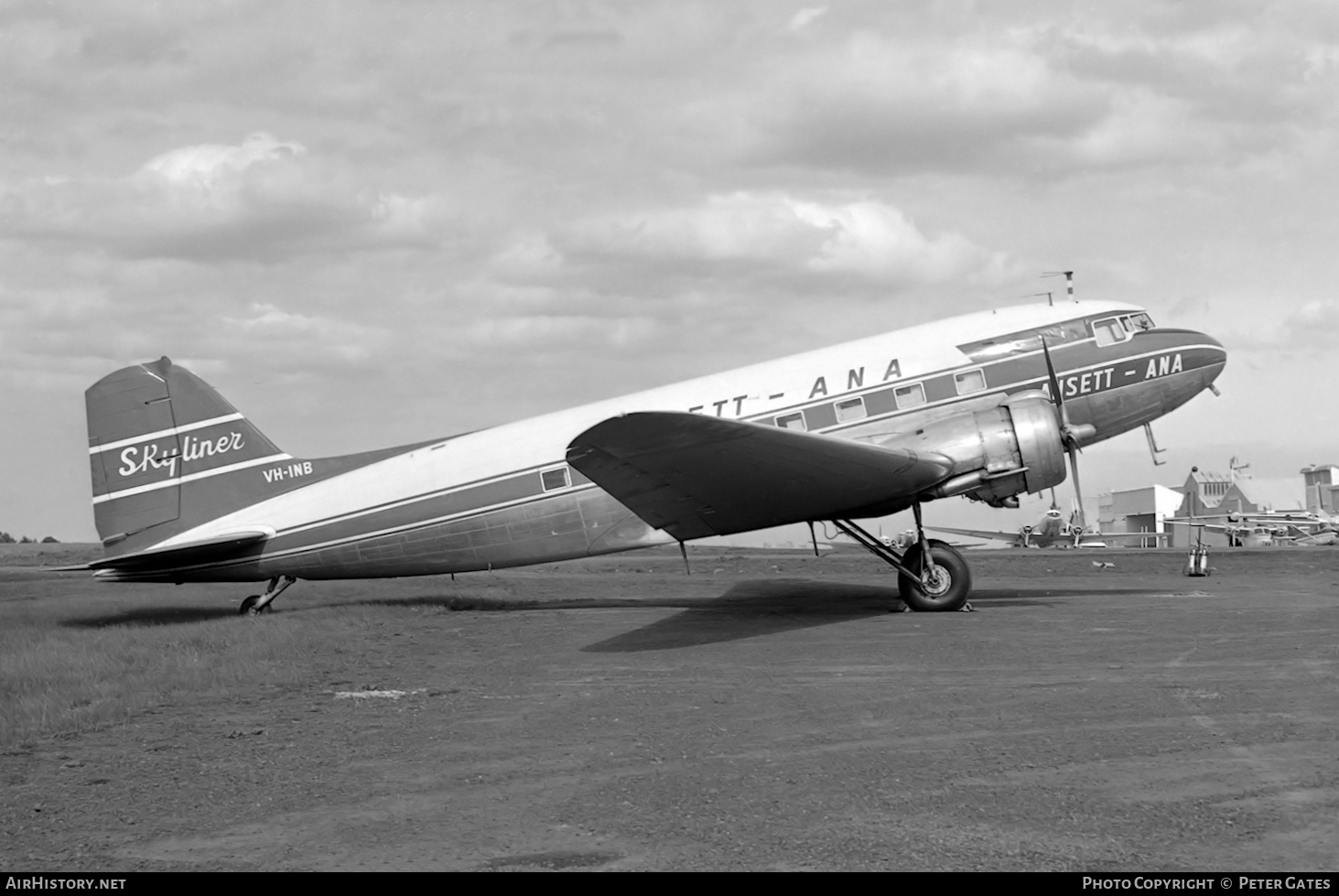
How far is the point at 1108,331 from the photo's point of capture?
17.5 m

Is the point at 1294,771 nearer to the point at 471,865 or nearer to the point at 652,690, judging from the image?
the point at 471,865

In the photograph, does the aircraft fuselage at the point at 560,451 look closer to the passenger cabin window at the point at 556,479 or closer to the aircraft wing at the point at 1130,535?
the passenger cabin window at the point at 556,479

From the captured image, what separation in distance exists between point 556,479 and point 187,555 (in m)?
6.40

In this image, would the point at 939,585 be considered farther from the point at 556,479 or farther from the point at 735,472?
the point at 556,479

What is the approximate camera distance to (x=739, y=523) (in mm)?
16938

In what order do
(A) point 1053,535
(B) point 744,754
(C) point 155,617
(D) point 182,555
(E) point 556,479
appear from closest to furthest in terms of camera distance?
(B) point 744,754 < (E) point 556,479 < (D) point 182,555 < (C) point 155,617 < (A) point 1053,535

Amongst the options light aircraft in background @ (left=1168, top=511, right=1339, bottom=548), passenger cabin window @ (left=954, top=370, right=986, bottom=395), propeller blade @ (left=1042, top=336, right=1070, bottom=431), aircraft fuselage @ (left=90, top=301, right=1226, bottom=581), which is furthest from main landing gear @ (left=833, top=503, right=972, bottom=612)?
light aircraft in background @ (left=1168, top=511, right=1339, bottom=548)

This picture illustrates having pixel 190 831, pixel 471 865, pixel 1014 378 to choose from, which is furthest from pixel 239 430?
pixel 471 865

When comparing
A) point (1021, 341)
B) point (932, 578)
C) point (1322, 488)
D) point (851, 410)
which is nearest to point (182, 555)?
point (851, 410)

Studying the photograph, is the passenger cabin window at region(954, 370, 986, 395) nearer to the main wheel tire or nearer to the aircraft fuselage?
the aircraft fuselage

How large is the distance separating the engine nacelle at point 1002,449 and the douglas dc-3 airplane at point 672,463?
1.1 inches

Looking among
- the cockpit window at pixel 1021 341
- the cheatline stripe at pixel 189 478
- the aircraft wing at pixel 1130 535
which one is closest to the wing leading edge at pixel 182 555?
the cheatline stripe at pixel 189 478

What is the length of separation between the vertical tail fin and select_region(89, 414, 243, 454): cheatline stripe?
0.05 ft

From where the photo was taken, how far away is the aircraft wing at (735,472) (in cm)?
1315
